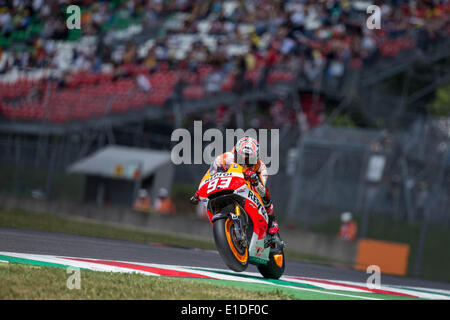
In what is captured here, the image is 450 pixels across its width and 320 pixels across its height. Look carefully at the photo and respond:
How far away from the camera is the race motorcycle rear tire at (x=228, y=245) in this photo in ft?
24.9

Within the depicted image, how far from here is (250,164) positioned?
26.4 ft

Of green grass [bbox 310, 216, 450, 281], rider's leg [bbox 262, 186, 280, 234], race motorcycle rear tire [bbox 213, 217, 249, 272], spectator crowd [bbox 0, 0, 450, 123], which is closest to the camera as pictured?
race motorcycle rear tire [bbox 213, 217, 249, 272]

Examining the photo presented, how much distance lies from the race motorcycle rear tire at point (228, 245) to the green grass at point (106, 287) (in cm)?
67

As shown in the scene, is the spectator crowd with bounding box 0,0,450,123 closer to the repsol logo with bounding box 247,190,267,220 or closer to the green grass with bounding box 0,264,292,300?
the repsol logo with bounding box 247,190,267,220

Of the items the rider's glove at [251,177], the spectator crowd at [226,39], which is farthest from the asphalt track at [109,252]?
the spectator crowd at [226,39]

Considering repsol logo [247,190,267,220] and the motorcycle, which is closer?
the motorcycle

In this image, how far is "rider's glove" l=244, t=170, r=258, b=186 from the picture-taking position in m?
7.86

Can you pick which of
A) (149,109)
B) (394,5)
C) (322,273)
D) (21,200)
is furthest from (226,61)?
(322,273)

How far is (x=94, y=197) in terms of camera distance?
1980cm

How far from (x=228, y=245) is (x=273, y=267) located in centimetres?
124

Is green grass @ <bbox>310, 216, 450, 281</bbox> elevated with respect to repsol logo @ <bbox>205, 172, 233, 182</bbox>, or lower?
lower

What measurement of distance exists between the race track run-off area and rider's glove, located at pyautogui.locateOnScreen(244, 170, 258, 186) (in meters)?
1.03

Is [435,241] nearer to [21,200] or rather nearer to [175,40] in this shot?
[21,200]

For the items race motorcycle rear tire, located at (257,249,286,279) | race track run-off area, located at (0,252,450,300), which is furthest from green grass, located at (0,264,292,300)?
race motorcycle rear tire, located at (257,249,286,279)
